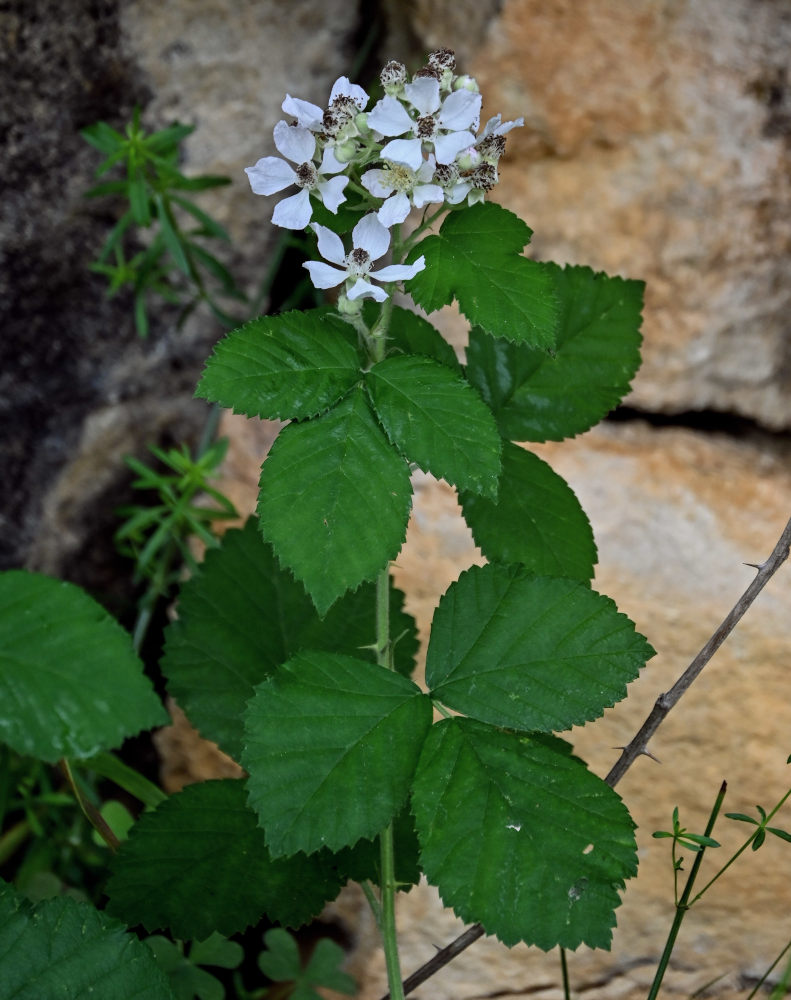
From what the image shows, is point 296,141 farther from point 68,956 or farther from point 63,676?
point 68,956

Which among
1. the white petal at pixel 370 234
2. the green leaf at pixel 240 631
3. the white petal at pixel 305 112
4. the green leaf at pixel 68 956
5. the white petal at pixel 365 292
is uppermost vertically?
the white petal at pixel 305 112

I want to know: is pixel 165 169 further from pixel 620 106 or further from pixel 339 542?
pixel 339 542

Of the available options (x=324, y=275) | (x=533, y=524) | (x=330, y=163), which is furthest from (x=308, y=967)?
(x=330, y=163)

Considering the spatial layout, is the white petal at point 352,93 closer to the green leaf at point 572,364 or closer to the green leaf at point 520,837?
the green leaf at point 572,364

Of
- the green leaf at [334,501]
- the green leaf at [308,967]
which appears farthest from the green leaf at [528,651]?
the green leaf at [308,967]

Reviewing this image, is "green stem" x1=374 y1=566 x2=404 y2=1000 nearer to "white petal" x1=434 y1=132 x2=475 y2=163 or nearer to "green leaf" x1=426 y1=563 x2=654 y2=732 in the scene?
"green leaf" x1=426 y1=563 x2=654 y2=732

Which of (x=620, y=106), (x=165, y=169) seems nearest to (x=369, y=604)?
(x=165, y=169)

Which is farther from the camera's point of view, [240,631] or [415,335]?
[240,631]
